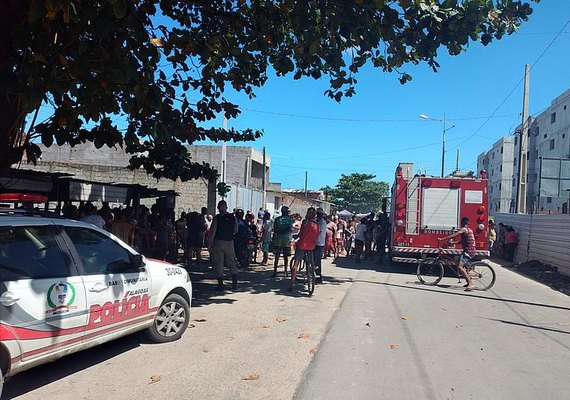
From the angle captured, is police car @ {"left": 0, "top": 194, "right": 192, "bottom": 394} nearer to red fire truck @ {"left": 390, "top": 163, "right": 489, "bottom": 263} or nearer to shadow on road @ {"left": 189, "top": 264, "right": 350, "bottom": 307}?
shadow on road @ {"left": 189, "top": 264, "right": 350, "bottom": 307}

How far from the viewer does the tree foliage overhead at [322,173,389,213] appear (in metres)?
68.6

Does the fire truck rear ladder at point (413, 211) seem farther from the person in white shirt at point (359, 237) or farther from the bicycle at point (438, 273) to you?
the person in white shirt at point (359, 237)

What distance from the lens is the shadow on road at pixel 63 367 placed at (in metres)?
4.57

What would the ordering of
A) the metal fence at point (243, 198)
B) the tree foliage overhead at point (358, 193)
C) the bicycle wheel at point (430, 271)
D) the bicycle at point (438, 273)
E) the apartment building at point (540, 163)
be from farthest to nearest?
the tree foliage overhead at point (358, 193) < the metal fence at point (243, 198) < the apartment building at point (540, 163) < the bicycle wheel at point (430, 271) < the bicycle at point (438, 273)

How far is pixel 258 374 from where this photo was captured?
16.7ft

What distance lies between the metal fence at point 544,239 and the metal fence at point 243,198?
12.1 meters

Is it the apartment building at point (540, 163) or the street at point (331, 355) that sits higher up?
the apartment building at point (540, 163)

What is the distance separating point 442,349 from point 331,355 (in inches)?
60.7

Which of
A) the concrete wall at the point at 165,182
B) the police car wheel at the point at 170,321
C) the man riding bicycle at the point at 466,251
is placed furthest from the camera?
the concrete wall at the point at 165,182

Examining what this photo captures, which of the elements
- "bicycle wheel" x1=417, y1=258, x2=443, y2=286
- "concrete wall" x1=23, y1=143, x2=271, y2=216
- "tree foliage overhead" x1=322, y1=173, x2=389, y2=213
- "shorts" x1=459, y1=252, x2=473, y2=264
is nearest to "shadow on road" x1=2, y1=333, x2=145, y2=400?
"concrete wall" x1=23, y1=143, x2=271, y2=216

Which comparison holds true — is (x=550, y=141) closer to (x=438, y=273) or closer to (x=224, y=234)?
(x=438, y=273)

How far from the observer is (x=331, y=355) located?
5805mm

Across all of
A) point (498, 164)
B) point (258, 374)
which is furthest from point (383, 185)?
point (258, 374)

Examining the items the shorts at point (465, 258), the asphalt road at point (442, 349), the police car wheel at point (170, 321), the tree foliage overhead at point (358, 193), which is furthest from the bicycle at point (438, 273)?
the tree foliage overhead at point (358, 193)
